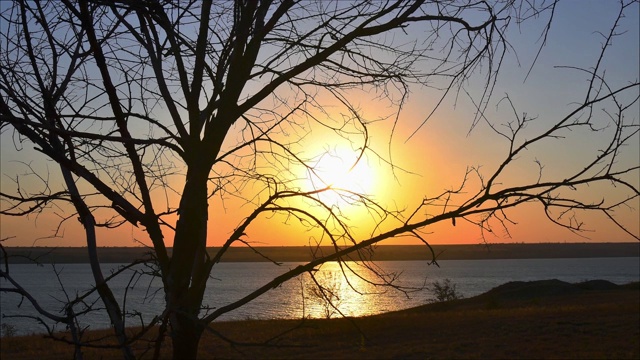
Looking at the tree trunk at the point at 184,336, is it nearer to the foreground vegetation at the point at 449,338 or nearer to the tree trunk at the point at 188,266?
the tree trunk at the point at 188,266

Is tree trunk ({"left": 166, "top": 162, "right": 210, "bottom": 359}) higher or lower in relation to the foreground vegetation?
higher

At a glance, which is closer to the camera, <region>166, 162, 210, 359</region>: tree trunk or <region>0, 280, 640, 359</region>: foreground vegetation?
<region>166, 162, 210, 359</region>: tree trunk

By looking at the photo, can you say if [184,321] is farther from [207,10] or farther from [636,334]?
[636,334]

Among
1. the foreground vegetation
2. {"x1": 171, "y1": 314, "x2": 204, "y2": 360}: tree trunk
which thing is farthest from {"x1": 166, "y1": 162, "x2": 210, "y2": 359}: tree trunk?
the foreground vegetation

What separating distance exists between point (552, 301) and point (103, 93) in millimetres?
59586

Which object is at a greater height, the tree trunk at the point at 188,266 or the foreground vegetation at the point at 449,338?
the tree trunk at the point at 188,266

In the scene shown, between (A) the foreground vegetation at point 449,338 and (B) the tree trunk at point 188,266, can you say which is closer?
(B) the tree trunk at point 188,266

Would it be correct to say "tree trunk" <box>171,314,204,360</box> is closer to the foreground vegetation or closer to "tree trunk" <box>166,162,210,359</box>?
"tree trunk" <box>166,162,210,359</box>

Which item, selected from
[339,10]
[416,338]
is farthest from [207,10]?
[416,338]

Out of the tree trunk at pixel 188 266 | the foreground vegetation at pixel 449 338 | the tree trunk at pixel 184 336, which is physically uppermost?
the tree trunk at pixel 188 266

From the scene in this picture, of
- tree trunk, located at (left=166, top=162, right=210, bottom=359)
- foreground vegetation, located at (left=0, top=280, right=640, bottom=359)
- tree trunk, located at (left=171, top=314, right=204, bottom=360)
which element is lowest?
foreground vegetation, located at (left=0, top=280, right=640, bottom=359)

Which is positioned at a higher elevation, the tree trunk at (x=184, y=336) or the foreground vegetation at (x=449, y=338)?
the tree trunk at (x=184, y=336)

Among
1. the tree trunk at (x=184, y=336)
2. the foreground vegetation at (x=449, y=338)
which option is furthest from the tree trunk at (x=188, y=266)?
the foreground vegetation at (x=449, y=338)

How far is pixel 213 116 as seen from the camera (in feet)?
7.88
